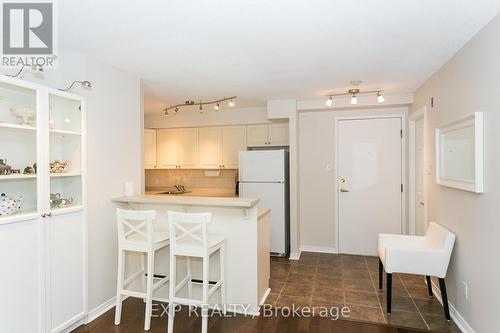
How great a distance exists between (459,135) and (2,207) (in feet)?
→ 12.0

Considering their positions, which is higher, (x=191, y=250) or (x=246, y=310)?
(x=191, y=250)

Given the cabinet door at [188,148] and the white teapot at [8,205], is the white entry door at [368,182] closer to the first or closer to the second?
the cabinet door at [188,148]

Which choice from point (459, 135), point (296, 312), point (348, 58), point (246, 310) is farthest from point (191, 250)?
point (459, 135)

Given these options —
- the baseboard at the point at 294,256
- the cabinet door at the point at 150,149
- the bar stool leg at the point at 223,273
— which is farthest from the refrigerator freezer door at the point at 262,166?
the cabinet door at the point at 150,149

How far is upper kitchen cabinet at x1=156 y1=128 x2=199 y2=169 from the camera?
17.6 ft

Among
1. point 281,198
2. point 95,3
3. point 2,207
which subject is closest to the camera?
point 95,3

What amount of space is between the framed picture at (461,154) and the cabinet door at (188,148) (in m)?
3.80

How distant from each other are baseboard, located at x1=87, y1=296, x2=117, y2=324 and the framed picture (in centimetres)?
338

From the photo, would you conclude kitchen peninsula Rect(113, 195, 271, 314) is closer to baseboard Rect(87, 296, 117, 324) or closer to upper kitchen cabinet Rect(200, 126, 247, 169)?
baseboard Rect(87, 296, 117, 324)

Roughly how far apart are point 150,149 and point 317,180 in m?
3.18

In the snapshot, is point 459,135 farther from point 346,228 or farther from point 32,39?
point 32,39

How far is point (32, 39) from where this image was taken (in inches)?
86.4

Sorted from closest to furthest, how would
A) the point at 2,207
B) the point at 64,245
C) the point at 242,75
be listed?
the point at 2,207 → the point at 64,245 → the point at 242,75

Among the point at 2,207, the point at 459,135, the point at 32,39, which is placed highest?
the point at 32,39
